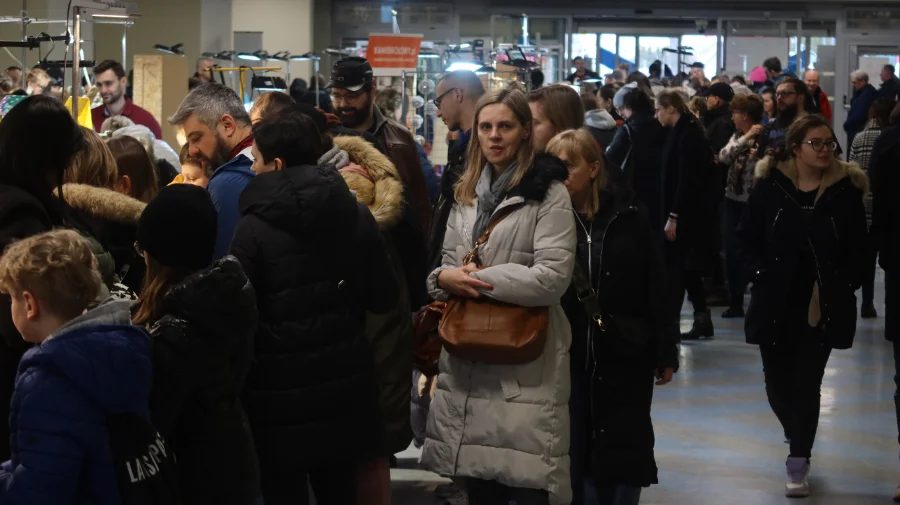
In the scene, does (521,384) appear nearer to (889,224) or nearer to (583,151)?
(583,151)

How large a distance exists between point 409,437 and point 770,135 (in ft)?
16.0

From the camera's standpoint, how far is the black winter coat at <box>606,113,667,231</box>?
8.02 meters

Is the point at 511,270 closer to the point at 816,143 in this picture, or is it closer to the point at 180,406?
the point at 180,406

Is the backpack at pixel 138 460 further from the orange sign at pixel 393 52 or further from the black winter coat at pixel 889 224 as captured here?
the orange sign at pixel 393 52

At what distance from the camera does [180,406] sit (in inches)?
106

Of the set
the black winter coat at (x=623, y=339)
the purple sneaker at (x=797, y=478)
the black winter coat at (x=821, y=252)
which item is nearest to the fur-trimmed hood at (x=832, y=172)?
the black winter coat at (x=821, y=252)

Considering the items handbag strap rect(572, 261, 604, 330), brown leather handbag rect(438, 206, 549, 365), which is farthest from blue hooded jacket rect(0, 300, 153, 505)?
handbag strap rect(572, 261, 604, 330)

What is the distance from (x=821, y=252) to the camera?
501 centimetres

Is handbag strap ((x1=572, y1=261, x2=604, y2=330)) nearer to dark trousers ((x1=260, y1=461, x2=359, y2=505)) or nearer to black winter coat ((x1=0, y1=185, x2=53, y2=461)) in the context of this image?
dark trousers ((x1=260, y1=461, x2=359, y2=505))

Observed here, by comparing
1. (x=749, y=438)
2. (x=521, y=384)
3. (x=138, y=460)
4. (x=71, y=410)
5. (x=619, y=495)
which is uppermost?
(x=71, y=410)

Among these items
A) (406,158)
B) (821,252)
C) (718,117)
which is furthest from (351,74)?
(718,117)

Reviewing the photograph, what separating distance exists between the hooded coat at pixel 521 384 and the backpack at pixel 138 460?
127 cm

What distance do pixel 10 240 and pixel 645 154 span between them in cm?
586

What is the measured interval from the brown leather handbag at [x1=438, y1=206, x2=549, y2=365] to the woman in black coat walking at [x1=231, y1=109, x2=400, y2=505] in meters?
0.33
